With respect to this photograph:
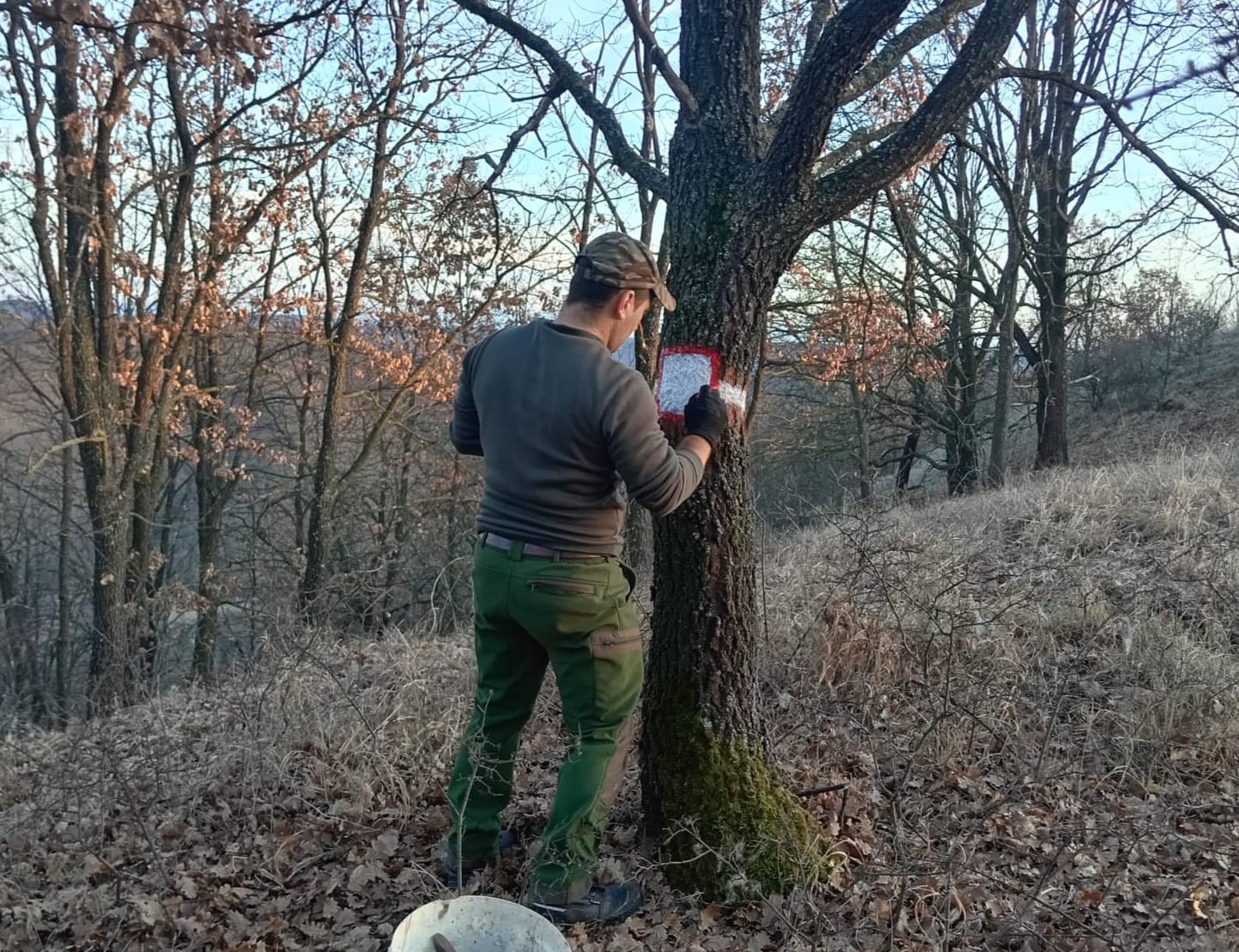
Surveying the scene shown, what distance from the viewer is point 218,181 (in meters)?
12.1

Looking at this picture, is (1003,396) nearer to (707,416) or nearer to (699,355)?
(699,355)

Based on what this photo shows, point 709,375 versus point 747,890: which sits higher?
point 709,375

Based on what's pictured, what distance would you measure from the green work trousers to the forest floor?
0.92 feet

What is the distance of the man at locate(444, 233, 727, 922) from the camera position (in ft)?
9.27

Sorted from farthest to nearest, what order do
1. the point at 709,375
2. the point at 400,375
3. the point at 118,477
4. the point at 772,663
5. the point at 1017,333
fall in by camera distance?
the point at 1017,333 → the point at 400,375 → the point at 118,477 → the point at 772,663 → the point at 709,375

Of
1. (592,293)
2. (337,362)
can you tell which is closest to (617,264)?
(592,293)

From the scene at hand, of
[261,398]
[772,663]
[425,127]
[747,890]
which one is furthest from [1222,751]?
[261,398]

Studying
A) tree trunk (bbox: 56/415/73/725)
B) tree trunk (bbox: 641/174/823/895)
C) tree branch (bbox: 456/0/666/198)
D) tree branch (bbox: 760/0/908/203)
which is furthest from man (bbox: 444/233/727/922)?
tree trunk (bbox: 56/415/73/725)

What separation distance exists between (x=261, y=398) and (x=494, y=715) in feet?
48.4

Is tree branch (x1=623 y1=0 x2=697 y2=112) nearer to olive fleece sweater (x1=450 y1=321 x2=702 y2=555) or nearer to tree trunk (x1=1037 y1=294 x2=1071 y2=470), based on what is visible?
olive fleece sweater (x1=450 y1=321 x2=702 y2=555)

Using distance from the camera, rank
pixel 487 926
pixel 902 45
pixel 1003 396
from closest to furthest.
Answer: pixel 487 926 → pixel 902 45 → pixel 1003 396

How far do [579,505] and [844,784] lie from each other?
186 cm

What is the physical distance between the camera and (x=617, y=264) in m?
2.93

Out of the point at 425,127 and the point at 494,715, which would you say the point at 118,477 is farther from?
the point at 494,715
